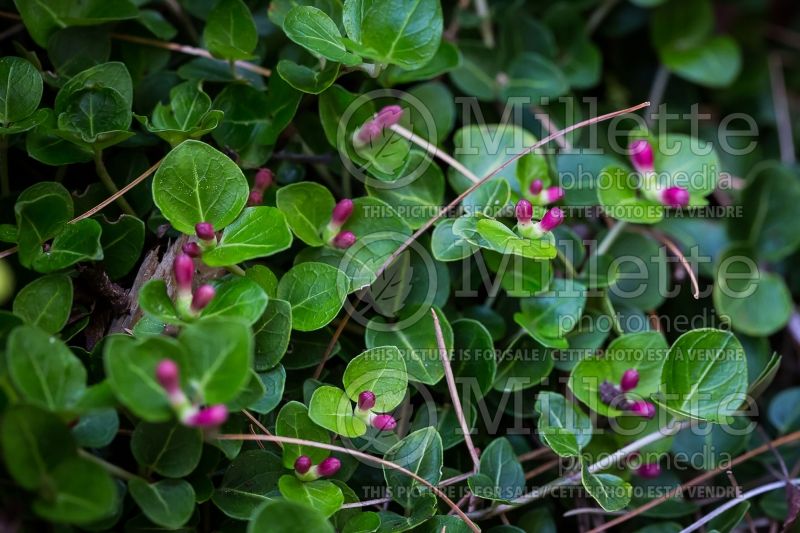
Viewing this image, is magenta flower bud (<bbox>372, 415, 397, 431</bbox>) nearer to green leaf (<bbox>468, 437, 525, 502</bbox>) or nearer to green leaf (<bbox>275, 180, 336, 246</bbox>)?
green leaf (<bbox>468, 437, 525, 502</bbox>)

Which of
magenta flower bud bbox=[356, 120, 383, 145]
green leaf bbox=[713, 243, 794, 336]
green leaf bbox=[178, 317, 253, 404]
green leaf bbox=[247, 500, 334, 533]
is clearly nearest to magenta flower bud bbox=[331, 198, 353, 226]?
magenta flower bud bbox=[356, 120, 383, 145]

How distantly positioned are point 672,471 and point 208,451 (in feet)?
2.49

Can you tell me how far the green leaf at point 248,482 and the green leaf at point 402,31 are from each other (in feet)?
1.86

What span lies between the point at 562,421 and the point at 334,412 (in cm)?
35

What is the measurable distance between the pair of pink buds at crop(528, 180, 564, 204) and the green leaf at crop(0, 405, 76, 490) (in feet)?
2.42

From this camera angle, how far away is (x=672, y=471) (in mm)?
1181

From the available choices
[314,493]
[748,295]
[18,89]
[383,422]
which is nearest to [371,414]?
[383,422]

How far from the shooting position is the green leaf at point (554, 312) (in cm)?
106

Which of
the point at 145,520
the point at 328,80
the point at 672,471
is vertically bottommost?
the point at 672,471

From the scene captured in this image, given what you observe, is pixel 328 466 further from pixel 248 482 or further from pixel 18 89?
pixel 18 89

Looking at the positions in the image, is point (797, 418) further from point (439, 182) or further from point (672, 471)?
point (439, 182)

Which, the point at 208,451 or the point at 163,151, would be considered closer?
the point at 208,451

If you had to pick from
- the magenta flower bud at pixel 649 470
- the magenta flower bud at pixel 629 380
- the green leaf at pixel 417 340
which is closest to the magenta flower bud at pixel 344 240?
the green leaf at pixel 417 340

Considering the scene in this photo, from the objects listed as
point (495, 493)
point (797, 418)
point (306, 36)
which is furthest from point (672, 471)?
Answer: point (306, 36)
